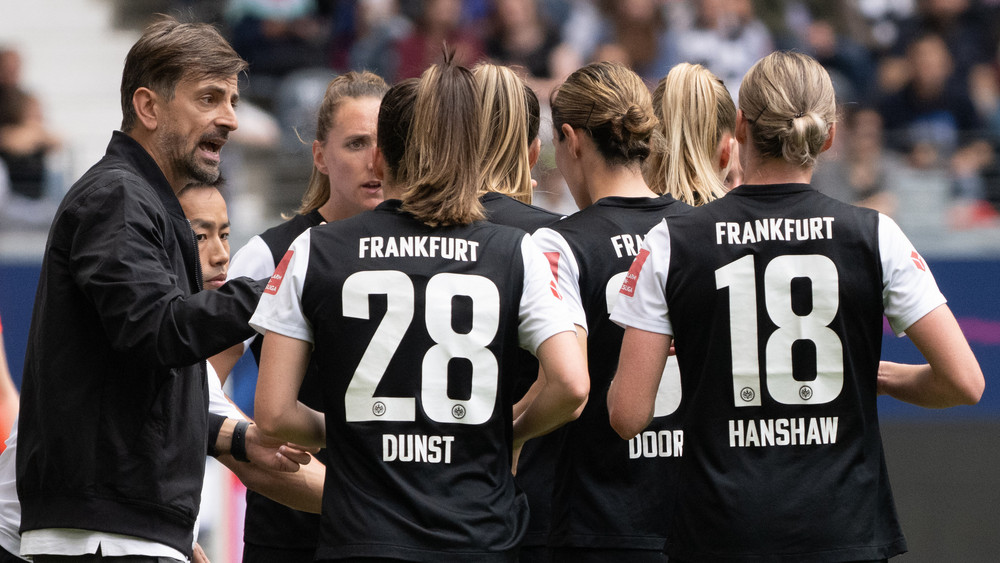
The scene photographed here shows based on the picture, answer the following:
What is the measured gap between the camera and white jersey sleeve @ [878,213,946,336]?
2.74 meters

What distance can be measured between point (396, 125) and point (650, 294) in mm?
712

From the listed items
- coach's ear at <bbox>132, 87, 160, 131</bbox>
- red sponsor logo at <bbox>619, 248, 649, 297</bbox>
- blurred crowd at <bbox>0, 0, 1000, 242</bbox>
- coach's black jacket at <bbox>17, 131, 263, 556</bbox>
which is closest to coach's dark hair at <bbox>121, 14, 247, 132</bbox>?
coach's ear at <bbox>132, 87, 160, 131</bbox>

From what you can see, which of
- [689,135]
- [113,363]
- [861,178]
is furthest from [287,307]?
[861,178]

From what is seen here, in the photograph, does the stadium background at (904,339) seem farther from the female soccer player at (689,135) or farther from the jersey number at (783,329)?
the jersey number at (783,329)

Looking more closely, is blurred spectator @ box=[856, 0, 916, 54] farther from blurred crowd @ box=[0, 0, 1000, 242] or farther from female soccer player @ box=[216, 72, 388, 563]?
female soccer player @ box=[216, 72, 388, 563]

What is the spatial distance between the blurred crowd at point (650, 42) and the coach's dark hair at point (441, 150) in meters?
6.21

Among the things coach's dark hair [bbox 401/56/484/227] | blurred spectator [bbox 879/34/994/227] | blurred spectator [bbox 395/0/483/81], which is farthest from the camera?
blurred spectator [bbox 395/0/483/81]

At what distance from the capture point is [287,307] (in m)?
2.67

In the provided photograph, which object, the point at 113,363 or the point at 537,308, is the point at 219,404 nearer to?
the point at 113,363

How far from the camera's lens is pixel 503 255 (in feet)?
8.95

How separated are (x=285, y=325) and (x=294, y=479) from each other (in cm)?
74

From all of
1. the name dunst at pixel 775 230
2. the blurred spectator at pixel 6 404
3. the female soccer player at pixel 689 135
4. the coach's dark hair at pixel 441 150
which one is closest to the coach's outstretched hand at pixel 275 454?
the coach's dark hair at pixel 441 150

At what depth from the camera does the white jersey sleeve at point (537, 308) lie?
107 inches

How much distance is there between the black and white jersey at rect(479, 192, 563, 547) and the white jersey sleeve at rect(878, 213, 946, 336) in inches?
41.2
